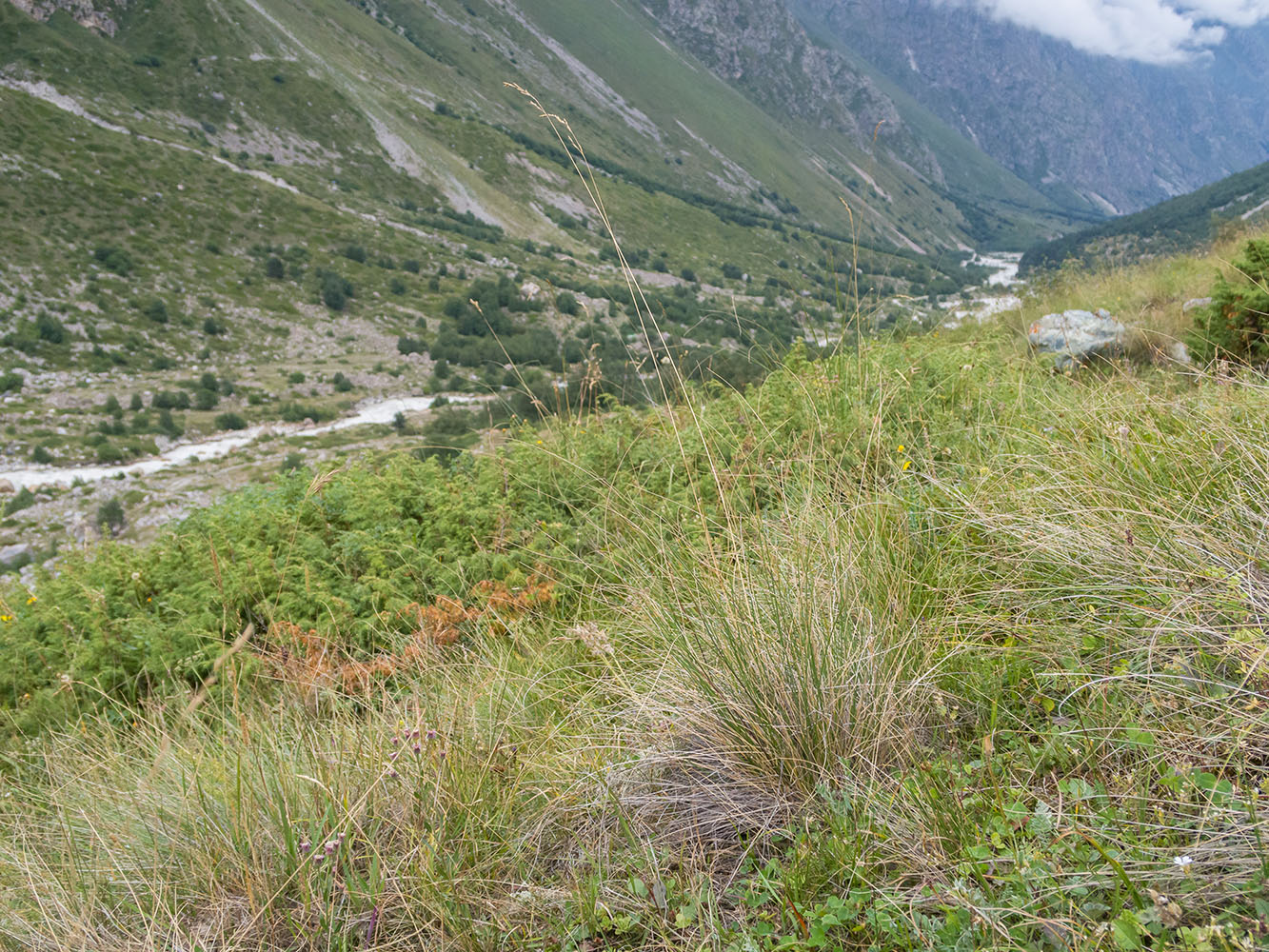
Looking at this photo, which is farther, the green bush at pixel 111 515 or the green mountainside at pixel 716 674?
the green bush at pixel 111 515

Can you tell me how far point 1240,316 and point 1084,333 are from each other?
2.03 metres

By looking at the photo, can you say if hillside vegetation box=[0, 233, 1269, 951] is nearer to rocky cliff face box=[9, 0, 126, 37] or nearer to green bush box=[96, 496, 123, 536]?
green bush box=[96, 496, 123, 536]

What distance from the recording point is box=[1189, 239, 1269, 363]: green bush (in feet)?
15.2

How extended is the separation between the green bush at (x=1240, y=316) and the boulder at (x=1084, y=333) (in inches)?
53.2

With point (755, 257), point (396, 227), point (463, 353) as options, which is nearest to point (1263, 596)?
point (463, 353)

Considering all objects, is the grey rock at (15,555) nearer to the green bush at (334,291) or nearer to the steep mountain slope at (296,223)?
the steep mountain slope at (296,223)

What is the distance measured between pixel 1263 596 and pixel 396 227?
9933 cm

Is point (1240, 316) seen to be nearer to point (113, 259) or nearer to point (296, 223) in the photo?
point (113, 259)

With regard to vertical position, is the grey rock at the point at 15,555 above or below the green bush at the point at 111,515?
below

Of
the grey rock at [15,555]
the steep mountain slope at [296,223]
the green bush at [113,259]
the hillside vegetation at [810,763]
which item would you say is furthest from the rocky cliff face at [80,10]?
the hillside vegetation at [810,763]

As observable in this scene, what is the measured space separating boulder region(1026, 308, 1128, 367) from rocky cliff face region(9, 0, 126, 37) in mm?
131593

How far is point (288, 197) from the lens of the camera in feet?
273

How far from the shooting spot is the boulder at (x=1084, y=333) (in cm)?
670

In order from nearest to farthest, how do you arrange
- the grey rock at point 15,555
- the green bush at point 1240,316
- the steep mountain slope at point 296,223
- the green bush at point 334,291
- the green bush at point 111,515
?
the green bush at point 1240,316
the grey rock at point 15,555
the green bush at point 111,515
the steep mountain slope at point 296,223
the green bush at point 334,291
